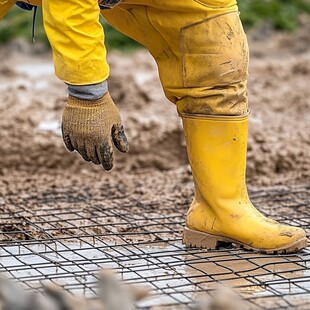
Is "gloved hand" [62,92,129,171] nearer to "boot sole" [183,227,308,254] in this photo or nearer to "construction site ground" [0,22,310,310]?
"construction site ground" [0,22,310,310]

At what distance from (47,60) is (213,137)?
6644 mm

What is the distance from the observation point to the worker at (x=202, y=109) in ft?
11.5

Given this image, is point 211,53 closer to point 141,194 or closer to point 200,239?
point 200,239

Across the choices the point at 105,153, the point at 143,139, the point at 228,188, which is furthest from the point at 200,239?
the point at 143,139

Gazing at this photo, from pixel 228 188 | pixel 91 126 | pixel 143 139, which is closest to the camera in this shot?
pixel 91 126

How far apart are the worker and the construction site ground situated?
0.12 m

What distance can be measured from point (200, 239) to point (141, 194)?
4.04 ft

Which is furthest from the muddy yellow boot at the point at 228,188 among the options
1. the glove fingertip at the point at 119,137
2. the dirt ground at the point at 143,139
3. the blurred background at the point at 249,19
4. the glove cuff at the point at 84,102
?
the blurred background at the point at 249,19

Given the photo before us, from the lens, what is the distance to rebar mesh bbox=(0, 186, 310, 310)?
131 inches

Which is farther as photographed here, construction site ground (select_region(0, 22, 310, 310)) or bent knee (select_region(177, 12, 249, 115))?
bent knee (select_region(177, 12, 249, 115))

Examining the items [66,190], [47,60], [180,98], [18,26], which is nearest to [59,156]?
[66,190]

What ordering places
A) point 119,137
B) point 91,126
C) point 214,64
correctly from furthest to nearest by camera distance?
point 214,64 < point 119,137 < point 91,126

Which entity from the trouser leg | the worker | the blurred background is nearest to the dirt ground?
the worker

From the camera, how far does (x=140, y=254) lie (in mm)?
3770
